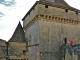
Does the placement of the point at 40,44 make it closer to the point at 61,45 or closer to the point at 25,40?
the point at 61,45

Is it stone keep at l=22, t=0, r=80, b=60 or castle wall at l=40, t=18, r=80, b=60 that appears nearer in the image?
castle wall at l=40, t=18, r=80, b=60

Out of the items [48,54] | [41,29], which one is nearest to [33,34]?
[41,29]

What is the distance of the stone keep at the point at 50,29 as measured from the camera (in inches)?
545

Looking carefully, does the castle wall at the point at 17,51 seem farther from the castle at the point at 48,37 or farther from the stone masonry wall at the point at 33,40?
the stone masonry wall at the point at 33,40

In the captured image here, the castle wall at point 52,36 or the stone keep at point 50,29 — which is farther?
the stone keep at point 50,29

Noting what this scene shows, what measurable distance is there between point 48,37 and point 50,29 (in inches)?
35.4

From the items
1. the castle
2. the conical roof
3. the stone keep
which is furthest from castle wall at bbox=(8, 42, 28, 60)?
the stone keep

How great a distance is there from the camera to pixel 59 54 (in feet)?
47.3

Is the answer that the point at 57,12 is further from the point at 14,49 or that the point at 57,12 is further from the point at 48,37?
the point at 14,49

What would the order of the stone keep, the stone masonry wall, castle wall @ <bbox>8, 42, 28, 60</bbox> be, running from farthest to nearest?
castle wall @ <bbox>8, 42, 28, 60</bbox>
the stone masonry wall
the stone keep

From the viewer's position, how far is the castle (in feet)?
44.9

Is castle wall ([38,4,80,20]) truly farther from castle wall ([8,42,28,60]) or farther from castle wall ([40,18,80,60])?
castle wall ([8,42,28,60])

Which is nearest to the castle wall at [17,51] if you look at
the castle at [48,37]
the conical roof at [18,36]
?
the castle at [48,37]

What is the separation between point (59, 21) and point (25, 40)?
16.9 feet
